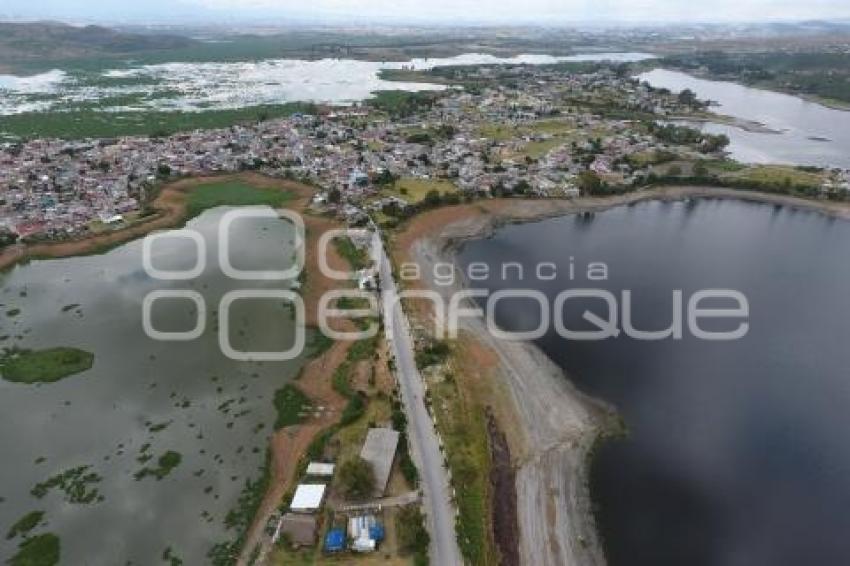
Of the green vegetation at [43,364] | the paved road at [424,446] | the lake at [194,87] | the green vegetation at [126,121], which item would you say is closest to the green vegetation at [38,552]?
the green vegetation at [43,364]

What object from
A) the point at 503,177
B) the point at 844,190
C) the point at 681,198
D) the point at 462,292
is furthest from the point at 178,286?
the point at 844,190

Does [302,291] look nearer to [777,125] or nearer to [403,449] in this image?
[403,449]

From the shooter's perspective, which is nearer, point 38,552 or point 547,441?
point 38,552

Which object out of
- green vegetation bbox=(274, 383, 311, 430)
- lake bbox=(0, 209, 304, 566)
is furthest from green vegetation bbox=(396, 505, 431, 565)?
→ green vegetation bbox=(274, 383, 311, 430)

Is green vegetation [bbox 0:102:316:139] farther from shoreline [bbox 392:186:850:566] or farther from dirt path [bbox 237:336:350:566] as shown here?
dirt path [bbox 237:336:350:566]

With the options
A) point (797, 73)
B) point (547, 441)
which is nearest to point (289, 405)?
point (547, 441)

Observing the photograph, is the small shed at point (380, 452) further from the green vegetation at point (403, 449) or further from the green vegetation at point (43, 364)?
the green vegetation at point (43, 364)
